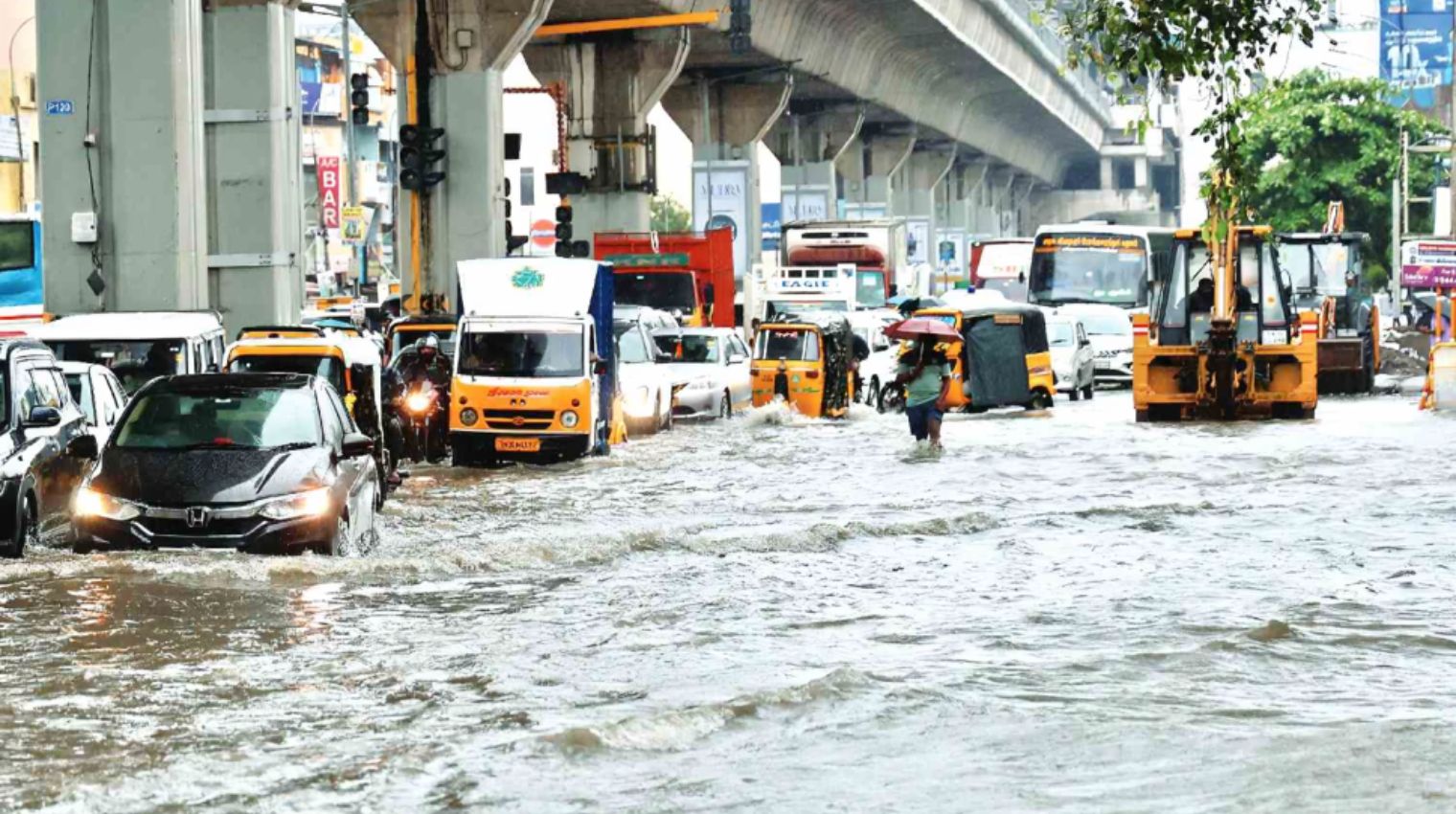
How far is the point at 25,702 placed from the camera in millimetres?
10945

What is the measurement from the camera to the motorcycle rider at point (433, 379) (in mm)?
28891

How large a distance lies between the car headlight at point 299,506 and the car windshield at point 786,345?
2301cm

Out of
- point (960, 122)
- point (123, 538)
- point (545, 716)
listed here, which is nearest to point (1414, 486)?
point (123, 538)

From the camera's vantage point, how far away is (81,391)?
19.5 meters

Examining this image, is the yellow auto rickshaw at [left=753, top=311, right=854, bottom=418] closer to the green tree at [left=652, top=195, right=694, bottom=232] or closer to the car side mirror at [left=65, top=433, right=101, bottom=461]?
the car side mirror at [left=65, top=433, right=101, bottom=461]

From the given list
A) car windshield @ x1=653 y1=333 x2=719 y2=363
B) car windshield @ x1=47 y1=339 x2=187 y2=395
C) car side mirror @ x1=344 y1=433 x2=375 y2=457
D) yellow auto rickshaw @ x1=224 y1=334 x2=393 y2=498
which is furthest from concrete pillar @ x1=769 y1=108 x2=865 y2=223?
car side mirror @ x1=344 y1=433 x2=375 y2=457

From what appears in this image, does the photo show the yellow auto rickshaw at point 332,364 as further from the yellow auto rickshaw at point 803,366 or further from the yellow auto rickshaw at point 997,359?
the yellow auto rickshaw at point 997,359

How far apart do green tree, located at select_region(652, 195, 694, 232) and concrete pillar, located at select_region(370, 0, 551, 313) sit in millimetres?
76931

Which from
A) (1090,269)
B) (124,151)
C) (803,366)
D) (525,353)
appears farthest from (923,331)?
(1090,269)

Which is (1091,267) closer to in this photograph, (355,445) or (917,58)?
(917,58)

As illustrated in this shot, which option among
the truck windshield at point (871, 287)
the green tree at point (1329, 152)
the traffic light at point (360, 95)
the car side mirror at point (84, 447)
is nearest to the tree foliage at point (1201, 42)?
the car side mirror at point (84, 447)

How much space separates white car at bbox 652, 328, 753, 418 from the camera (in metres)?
36.1

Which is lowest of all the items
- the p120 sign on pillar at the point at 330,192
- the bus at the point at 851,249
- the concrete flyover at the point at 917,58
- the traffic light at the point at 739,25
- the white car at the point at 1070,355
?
the white car at the point at 1070,355

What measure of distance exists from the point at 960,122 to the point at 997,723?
270ft
